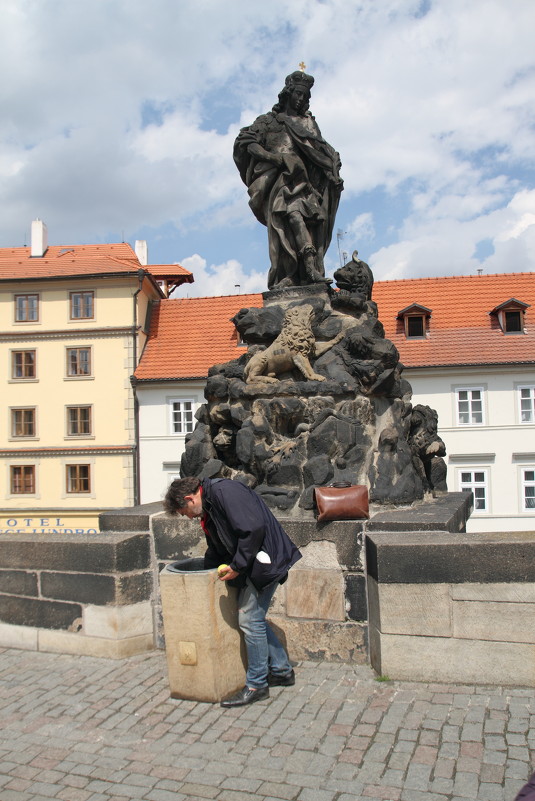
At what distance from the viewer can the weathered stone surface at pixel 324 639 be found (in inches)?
173

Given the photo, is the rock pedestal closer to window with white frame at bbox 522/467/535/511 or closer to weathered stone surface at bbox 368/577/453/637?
weathered stone surface at bbox 368/577/453/637

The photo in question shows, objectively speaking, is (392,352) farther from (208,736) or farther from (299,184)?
(208,736)

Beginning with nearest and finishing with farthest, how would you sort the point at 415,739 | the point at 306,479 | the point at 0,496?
the point at 415,739 → the point at 306,479 → the point at 0,496

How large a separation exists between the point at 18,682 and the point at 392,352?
3.87m

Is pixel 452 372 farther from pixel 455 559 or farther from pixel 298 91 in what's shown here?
pixel 455 559

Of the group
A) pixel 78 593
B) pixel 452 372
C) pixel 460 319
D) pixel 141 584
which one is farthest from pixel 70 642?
pixel 460 319

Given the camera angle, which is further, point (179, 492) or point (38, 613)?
point (38, 613)

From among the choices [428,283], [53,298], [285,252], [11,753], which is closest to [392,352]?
[285,252]

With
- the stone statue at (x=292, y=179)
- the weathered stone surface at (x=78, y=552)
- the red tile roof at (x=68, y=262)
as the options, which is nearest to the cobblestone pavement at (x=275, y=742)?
the weathered stone surface at (x=78, y=552)

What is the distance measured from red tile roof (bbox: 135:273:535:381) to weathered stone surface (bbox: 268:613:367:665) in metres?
18.9

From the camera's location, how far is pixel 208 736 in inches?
132

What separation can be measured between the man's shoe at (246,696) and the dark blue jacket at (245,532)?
1.84 feet

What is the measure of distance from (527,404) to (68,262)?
17490 mm

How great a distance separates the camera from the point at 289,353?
614 centimetres
